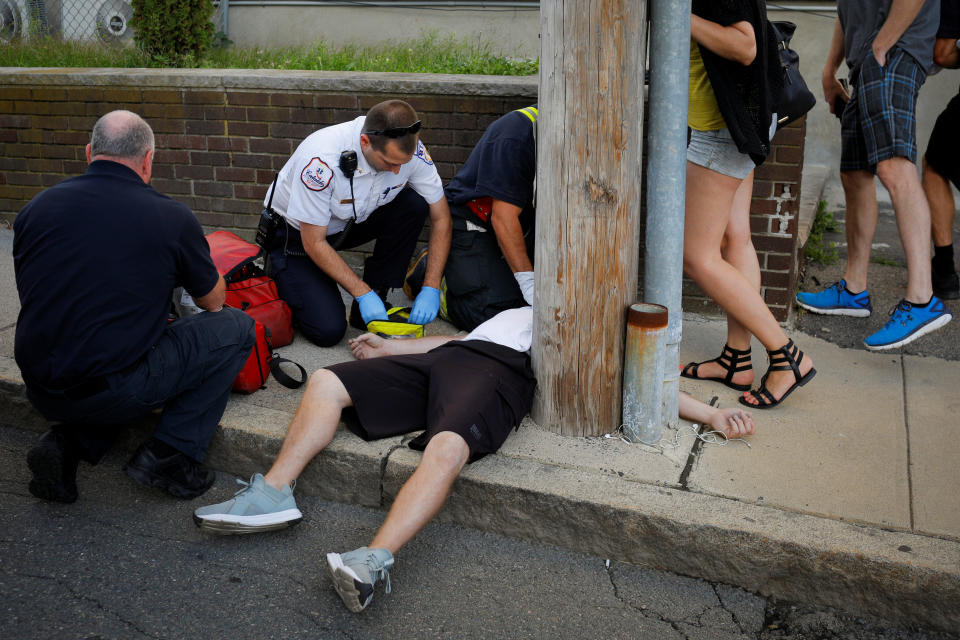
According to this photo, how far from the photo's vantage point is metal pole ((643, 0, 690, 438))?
294 centimetres

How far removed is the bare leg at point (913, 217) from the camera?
409 centimetres

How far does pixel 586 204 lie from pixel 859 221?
213 centimetres

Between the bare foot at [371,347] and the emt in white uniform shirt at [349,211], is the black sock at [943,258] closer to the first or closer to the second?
the emt in white uniform shirt at [349,211]

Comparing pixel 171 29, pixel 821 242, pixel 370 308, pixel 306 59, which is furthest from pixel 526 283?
pixel 171 29

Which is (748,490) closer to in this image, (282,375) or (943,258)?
(282,375)

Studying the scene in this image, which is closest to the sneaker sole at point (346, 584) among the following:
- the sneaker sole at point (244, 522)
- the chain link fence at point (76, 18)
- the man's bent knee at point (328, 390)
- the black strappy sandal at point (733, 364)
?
the sneaker sole at point (244, 522)

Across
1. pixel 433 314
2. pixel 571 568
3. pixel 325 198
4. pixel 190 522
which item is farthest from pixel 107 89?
pixel 571 568

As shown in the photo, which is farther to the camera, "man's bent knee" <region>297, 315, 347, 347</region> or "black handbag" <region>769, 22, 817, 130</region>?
"man's bent knee" <region>297, 315, 347, 347</region>

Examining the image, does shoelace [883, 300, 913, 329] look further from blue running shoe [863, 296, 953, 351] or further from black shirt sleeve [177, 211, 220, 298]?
black shirt sleeve [177, 211, 220, 298]

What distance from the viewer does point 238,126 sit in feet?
17.2

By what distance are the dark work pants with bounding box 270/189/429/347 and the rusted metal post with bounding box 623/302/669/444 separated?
1600mm

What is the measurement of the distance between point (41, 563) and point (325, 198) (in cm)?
196

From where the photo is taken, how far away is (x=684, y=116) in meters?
3.01

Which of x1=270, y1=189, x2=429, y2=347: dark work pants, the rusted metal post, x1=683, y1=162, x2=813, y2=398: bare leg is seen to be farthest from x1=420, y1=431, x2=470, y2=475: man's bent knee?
x1=270, y1=189, x2=429, y2=347: dark work pants
